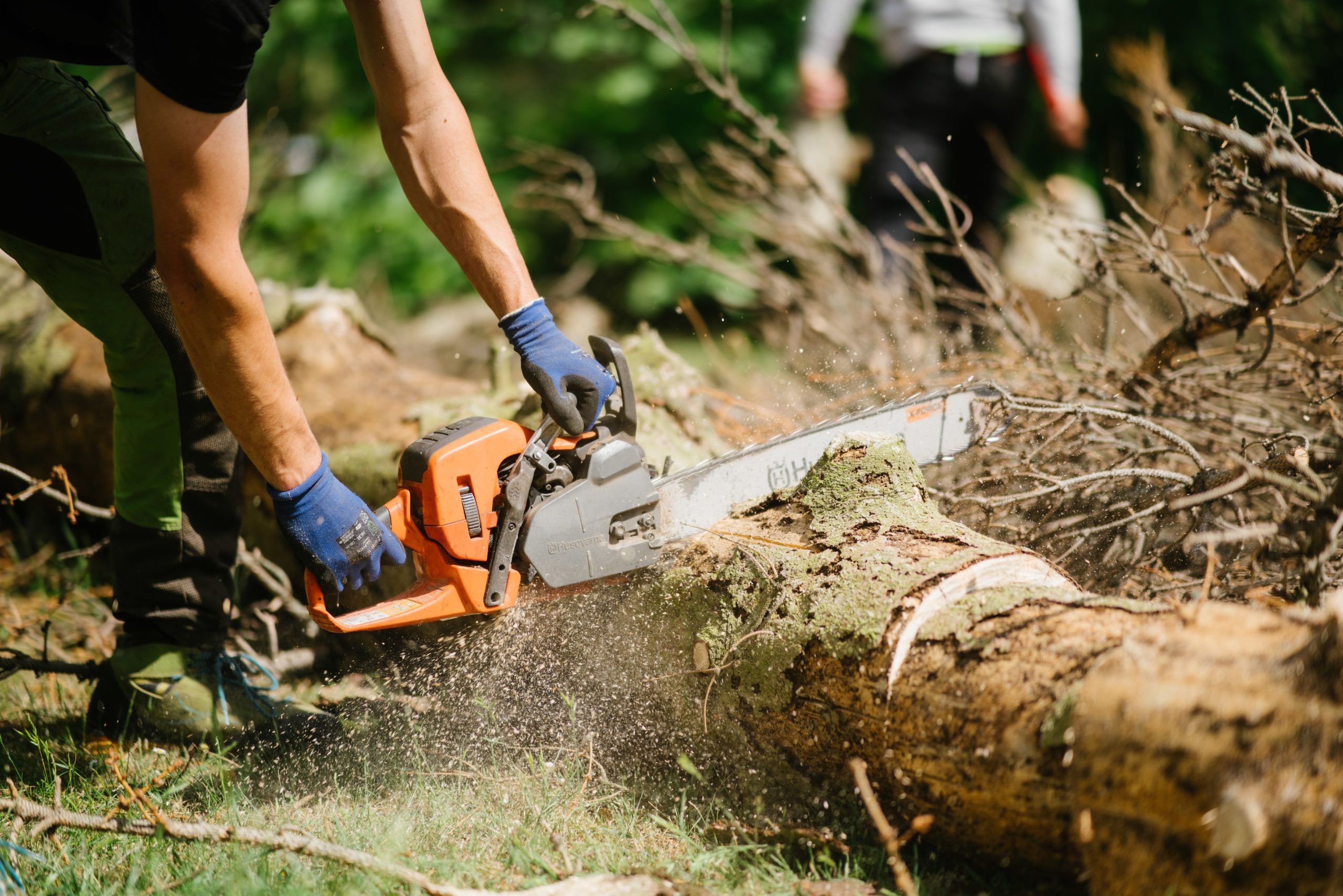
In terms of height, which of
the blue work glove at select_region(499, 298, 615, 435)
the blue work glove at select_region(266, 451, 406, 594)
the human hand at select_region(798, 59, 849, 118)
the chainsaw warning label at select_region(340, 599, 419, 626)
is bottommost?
the chainsaw warning label at select_region(340, 599, 419, 626)

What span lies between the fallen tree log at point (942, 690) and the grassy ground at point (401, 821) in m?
0.09

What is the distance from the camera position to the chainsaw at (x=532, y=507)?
1.82 meters

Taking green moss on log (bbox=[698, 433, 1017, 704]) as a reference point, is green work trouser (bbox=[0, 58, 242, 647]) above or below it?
above

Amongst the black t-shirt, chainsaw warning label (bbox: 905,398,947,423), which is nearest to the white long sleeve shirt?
chainsaw warning label (bbox: 905,398,947,423)

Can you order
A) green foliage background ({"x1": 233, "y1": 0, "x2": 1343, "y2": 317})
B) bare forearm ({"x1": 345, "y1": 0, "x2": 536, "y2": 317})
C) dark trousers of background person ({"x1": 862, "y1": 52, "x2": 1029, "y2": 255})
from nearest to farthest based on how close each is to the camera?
1. bare forearm ({"x1": 345, "y1": 0, "x2": 536, "y2": 317})
2. dark trousers of background person ({"x1": 862, "y1": 52, "x2": 1029, "y2": 255})
3. green foliage background ({"x1": 233, "y1": 0, "x2": 1343, "y2": 317})

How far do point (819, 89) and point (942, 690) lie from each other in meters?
3.19

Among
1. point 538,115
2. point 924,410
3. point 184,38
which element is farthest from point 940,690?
point 538,115

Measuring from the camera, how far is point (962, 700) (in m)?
1.40

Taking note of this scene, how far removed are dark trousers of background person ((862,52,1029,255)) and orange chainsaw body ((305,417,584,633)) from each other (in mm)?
2387

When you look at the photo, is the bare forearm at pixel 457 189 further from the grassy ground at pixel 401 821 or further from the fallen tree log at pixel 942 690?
the grassy ground at pixel 401 821

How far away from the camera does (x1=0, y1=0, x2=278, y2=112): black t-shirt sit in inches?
56.1

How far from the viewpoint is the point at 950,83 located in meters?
3.75

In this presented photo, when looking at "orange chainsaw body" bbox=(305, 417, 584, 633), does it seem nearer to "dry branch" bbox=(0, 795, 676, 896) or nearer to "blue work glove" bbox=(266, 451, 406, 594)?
"blue work glove" bbox=(266, 451, 406, 594)

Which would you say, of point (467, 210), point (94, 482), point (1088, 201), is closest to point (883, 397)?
point (467, 210)
